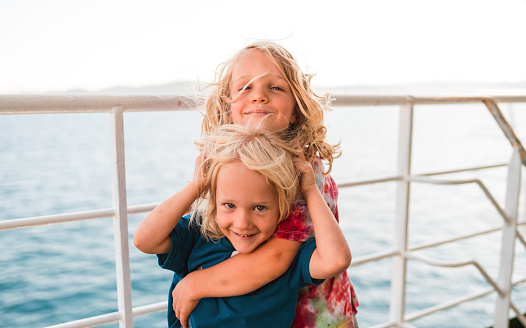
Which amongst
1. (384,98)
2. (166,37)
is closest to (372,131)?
(166,37)

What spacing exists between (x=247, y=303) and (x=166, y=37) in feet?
98.9

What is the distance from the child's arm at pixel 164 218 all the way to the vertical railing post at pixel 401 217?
3.67ft

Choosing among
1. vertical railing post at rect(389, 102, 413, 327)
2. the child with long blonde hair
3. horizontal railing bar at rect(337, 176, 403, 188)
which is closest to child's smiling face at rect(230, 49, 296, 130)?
the child with long blonde hair

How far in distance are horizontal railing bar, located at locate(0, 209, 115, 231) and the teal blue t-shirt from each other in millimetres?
293

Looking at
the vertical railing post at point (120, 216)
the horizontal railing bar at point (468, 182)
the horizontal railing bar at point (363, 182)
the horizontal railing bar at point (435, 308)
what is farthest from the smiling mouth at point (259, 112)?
the horizontal railing bar at point (435, 308)

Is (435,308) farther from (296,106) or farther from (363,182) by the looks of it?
(296,106)

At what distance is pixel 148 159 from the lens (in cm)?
2361

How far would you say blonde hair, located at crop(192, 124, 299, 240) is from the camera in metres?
0.89

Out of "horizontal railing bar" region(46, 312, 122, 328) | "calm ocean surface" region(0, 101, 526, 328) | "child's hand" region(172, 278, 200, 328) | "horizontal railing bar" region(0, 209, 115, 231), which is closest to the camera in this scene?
"child's hand" region(172, 278, 200, 328)

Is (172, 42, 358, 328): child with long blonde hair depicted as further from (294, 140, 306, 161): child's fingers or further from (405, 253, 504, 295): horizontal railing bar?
(405, 253, 504, 295): horizontal railing bar

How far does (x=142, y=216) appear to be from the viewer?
15.4 metres

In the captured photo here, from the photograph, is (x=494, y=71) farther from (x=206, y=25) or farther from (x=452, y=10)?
(x=206, y=25)

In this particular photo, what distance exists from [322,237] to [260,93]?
0.35m

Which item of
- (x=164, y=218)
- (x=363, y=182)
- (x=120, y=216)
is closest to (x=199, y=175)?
(x=164, y=218)
